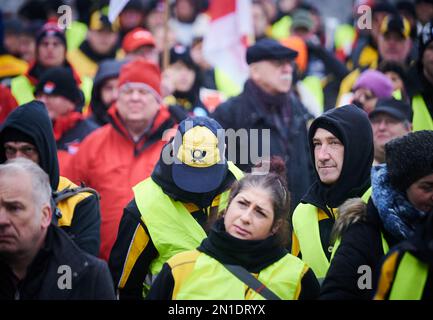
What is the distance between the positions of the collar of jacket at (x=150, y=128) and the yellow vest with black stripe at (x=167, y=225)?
1876 mm

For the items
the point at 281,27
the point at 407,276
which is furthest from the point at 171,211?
the point at 281,27

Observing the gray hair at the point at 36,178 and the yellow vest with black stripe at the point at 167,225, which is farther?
the yellow vest with black stripe at the point at 167,225

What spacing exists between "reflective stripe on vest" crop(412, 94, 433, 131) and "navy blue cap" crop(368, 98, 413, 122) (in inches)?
5.0

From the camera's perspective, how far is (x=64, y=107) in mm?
8344

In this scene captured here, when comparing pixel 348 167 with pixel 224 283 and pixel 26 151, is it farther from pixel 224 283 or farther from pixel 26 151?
pixel 26 151

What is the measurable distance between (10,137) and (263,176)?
1.75 meters

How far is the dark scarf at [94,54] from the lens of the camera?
1142 centimetres

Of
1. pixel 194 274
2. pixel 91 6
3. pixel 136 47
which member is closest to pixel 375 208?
pixel 194 274

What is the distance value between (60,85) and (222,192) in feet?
10.4

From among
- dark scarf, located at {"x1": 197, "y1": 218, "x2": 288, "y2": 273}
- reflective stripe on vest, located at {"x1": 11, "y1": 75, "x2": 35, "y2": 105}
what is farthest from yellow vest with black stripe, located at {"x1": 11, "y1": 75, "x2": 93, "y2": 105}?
dark scarf, located at {"x1": 197, "y1": 218, "x2": 288, "y2": 273}

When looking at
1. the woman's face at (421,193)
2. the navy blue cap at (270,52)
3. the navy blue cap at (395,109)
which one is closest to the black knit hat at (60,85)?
the navy blue cap at (270,52)

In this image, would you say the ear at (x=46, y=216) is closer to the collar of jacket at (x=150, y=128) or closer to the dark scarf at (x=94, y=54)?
the collar of jacket at (x=150, y=128)

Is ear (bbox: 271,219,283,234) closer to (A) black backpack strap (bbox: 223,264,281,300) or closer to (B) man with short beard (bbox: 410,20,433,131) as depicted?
(A) black backpack strap (bbox: 223,264,281,300)
